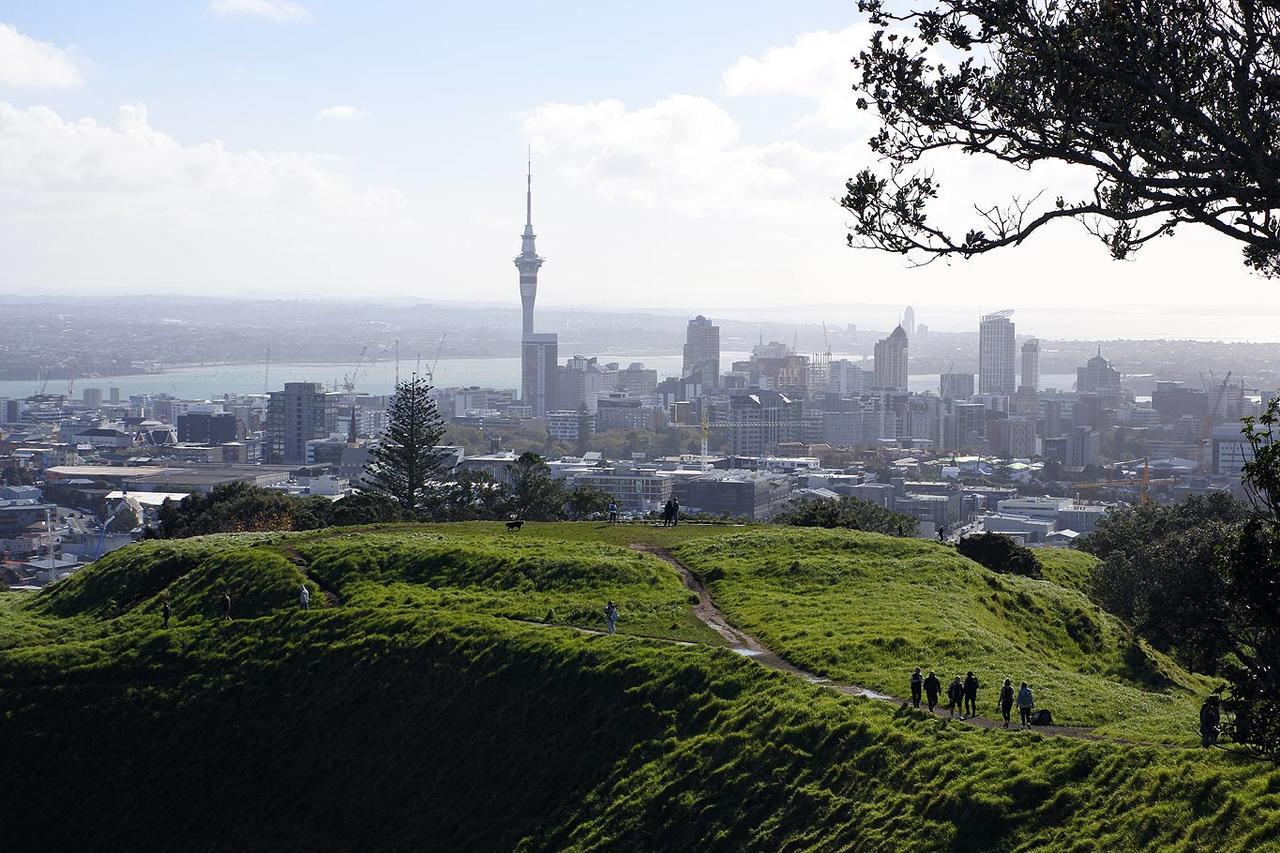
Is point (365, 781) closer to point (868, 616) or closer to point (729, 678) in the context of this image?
point (729, 678)

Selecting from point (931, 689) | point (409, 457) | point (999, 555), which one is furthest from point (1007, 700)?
point (409, 457)

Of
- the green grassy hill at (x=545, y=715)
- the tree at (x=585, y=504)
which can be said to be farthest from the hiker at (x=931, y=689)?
the tree at (x=585, y=504)

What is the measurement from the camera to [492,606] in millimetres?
31031

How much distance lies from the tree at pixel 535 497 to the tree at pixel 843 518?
10658mm

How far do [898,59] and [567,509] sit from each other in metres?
47.2

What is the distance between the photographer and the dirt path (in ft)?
67.8

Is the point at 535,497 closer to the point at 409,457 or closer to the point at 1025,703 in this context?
the point at 409,457

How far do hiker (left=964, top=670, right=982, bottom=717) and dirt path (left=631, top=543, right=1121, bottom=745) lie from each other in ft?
0.49

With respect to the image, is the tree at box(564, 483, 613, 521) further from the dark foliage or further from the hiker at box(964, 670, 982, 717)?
the hiker at box(964, 670, 982, 717)

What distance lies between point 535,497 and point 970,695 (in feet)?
126

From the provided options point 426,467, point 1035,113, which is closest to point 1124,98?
point 1035,113

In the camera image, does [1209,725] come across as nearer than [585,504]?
Yes

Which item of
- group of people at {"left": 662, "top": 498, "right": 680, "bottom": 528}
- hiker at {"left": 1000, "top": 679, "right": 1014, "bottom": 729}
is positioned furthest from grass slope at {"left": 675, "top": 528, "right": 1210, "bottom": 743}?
group of people at {"left": 662, "top": 498, "right": 680, "bottom": 528}

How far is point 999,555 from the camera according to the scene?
39812 millimetres
